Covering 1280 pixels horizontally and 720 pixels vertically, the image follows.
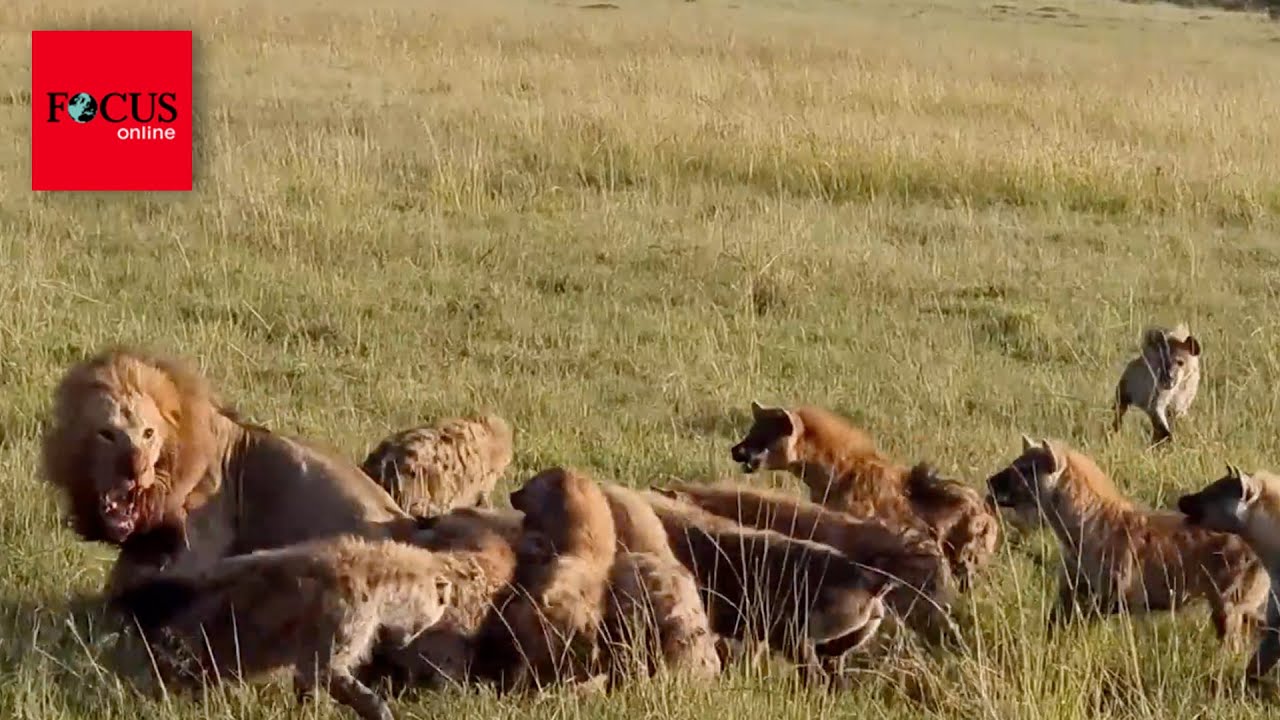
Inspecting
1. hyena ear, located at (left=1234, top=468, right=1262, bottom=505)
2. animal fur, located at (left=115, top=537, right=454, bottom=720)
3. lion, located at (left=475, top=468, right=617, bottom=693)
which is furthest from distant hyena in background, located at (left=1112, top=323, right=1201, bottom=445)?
animal fur, located at (left=115, top=537, right=454, bottom=720)

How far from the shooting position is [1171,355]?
29.1 feet

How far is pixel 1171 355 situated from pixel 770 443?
2616mm

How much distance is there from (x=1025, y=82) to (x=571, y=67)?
19.2ft

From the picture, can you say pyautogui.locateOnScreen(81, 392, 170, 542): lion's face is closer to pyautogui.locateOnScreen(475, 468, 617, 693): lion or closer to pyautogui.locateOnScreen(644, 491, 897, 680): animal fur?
pyautogui.locateOnScreen(475, 468, 617, 693): lion

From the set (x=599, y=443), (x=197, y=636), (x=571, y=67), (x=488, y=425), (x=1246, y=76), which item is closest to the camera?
(x=197, y=636)

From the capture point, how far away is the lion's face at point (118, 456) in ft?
17.4

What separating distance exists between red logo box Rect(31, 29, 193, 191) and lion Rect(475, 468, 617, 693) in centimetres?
936

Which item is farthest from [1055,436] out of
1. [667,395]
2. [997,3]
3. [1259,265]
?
[997,3]

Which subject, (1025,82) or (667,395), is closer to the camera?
(667,395)

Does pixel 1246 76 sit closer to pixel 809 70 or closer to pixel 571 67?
pixel 809 70

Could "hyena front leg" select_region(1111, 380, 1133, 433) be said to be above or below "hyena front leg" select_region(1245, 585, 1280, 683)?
above

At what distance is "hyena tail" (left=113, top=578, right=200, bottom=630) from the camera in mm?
4773

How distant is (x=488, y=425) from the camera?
23.6 ft

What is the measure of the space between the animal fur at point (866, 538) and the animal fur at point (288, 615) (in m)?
1.65
